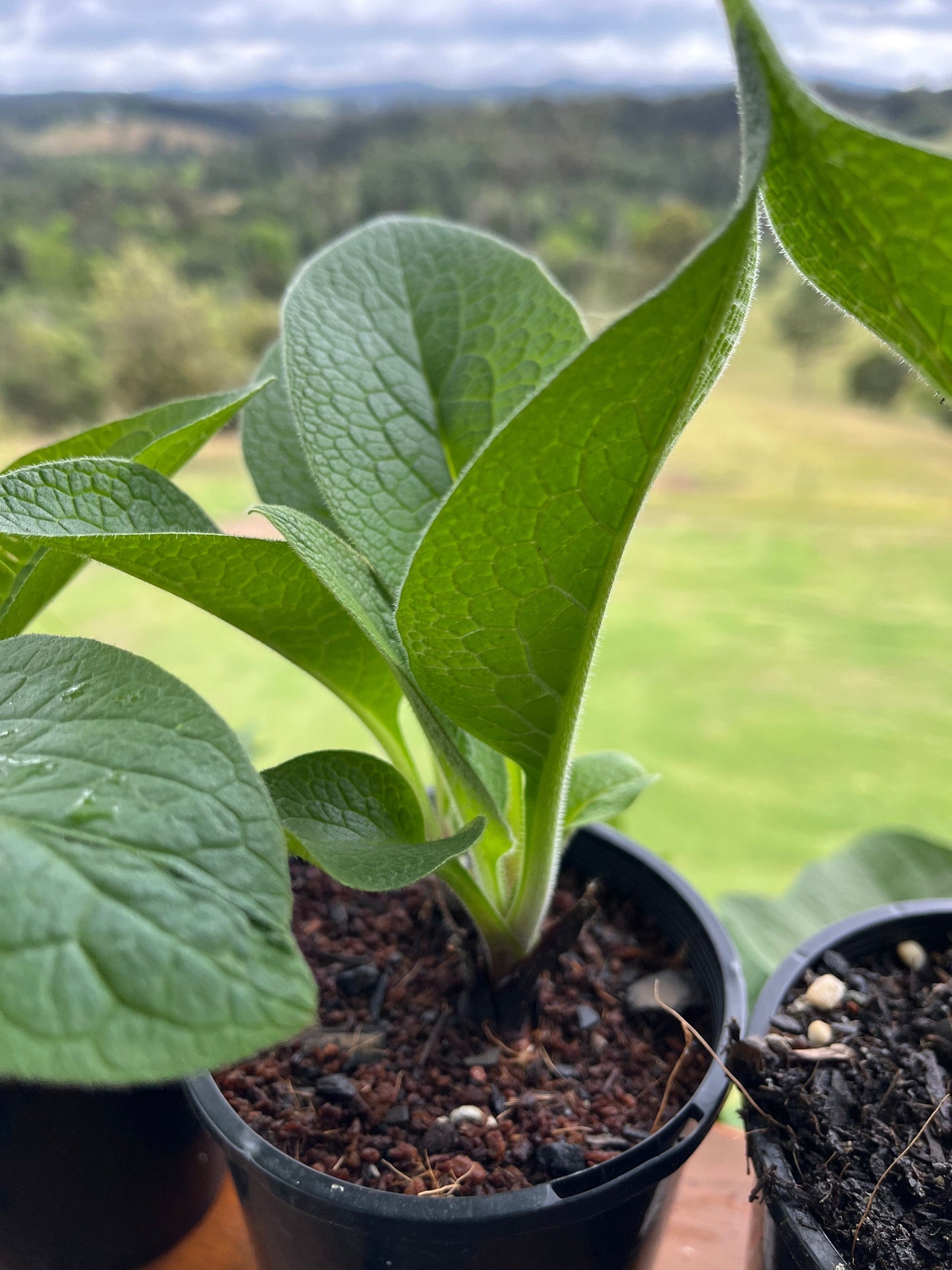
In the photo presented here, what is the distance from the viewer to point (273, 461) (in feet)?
1.24

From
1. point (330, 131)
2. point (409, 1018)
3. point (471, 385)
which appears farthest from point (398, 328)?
point (330, 131)

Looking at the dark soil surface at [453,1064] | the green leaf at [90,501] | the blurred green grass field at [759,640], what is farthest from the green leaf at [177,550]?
the blurred green grass field at [759,640]

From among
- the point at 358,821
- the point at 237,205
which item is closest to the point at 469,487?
the point at 358,821

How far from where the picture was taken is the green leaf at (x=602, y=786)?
357mm

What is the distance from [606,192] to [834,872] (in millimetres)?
2559

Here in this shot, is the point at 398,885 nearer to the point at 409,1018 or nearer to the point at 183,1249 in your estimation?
the point at 409,1018

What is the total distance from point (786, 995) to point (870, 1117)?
53 millimetres

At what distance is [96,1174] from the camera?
0.33 m

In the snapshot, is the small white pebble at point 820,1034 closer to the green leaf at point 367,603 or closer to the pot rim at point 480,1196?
the pot rim at point 480,1196

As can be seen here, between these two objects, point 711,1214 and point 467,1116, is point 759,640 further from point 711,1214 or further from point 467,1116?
point 467,1116

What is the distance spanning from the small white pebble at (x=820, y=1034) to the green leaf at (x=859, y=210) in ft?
0.70

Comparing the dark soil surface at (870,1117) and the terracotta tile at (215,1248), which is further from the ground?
the dark soil surface at (870,1117)

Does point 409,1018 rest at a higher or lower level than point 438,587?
lower

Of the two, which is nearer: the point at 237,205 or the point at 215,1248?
the point at 215,1248
